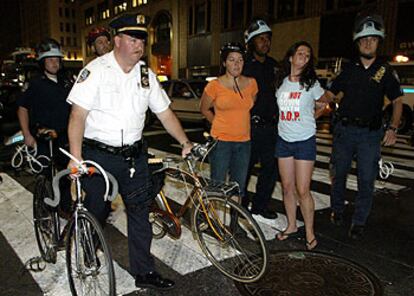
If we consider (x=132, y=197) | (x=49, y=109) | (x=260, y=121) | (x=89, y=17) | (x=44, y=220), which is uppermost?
(x=89, y=17)

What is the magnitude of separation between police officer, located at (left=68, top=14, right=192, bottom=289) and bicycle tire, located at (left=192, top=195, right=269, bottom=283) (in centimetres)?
53

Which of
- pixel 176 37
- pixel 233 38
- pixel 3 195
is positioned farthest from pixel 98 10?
pixel 3 195

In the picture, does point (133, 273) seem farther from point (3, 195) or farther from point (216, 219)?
point (3, 195)

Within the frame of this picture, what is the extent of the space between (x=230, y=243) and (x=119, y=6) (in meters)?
55.4

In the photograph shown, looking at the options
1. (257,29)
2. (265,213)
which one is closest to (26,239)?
(265,213)

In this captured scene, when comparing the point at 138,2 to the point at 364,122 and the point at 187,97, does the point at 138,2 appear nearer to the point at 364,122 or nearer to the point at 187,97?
the point at 187,97

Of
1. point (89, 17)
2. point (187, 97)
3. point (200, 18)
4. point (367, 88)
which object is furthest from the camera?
point (89, 17)

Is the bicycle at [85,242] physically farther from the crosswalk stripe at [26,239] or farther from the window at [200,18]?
the window at [200,18]

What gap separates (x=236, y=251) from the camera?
384cm

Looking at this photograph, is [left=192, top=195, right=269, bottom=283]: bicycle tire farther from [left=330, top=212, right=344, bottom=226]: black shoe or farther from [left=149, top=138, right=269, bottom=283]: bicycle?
[left=330, top=212, right=344, bottom=226]: black shoe

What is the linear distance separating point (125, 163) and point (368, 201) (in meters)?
2.92

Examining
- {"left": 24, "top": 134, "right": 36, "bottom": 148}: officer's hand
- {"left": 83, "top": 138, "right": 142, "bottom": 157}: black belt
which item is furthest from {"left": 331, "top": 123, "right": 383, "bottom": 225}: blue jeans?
{"left": 24, "top": 134, "right": 36, "bottom": 148}: officer's hand

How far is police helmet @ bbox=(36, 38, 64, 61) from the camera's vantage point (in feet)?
14.5

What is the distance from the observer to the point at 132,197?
128 inches
